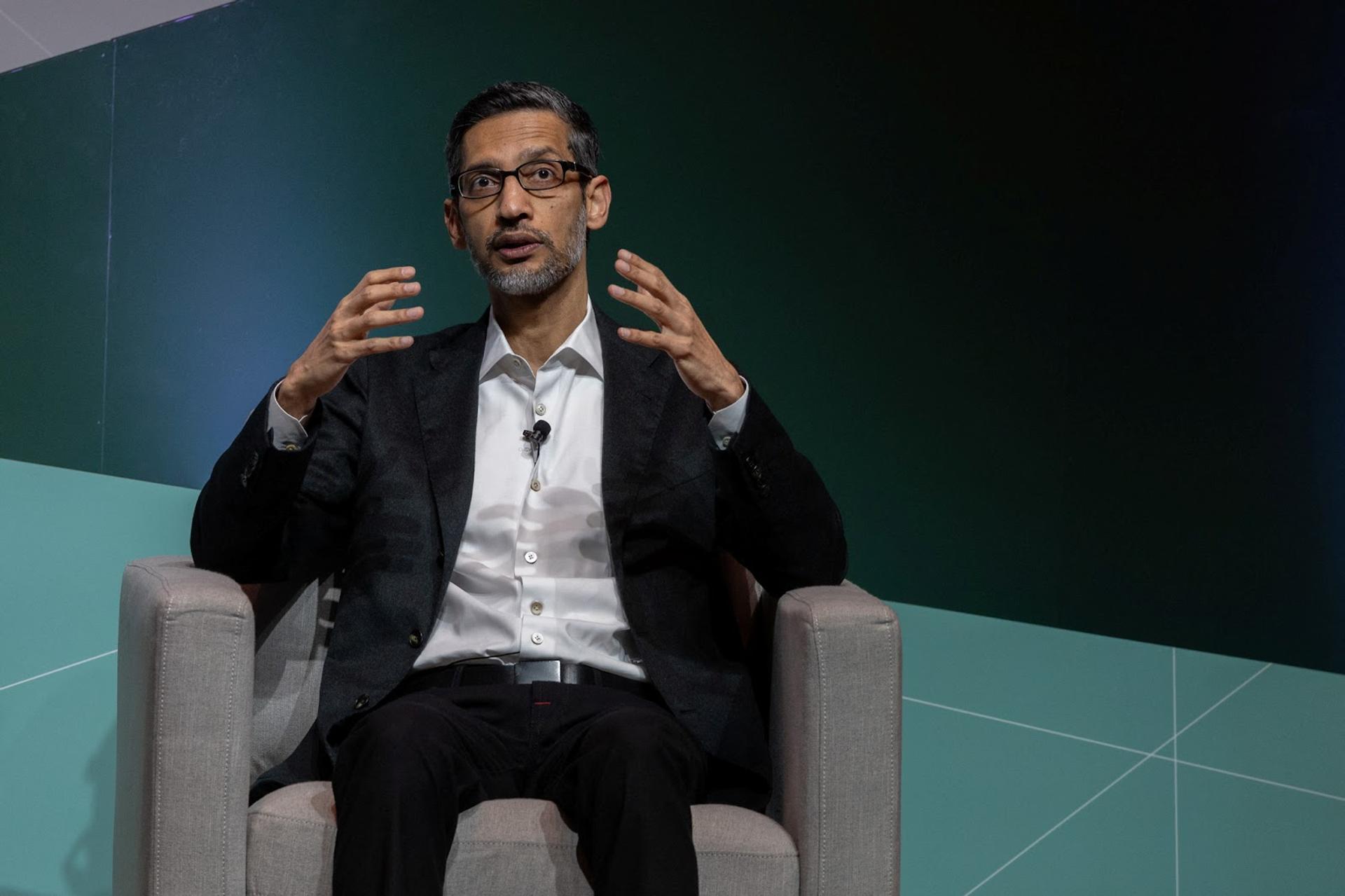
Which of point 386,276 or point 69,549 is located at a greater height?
point 386,276

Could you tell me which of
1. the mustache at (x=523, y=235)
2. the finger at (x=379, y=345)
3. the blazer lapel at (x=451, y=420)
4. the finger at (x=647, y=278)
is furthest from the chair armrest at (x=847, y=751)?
the mustache at (x=523, y=235)

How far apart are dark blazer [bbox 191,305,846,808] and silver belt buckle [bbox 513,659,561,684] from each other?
133mm

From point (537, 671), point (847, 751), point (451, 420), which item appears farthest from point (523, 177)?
point (847, 751)

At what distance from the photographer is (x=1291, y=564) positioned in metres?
3.82

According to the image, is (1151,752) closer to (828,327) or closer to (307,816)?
(828,327)

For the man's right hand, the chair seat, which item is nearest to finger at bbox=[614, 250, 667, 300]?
the man's right hand

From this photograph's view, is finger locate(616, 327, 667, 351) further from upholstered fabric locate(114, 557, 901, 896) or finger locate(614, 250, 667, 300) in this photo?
upholstered fabric locate(114, 557, 901, 896)

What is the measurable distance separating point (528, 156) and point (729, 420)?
65 centimetres

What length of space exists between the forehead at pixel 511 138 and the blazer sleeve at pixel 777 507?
0.64m

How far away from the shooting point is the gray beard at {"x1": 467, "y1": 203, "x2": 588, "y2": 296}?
7.66 feet

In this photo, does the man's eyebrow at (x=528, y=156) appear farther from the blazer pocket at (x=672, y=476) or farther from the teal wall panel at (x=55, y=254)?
the teal wall panel at (x=55, y=254)

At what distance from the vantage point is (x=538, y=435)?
228 cm

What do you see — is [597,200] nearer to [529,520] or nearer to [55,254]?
[529,520]

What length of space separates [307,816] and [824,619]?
74 centimetres
